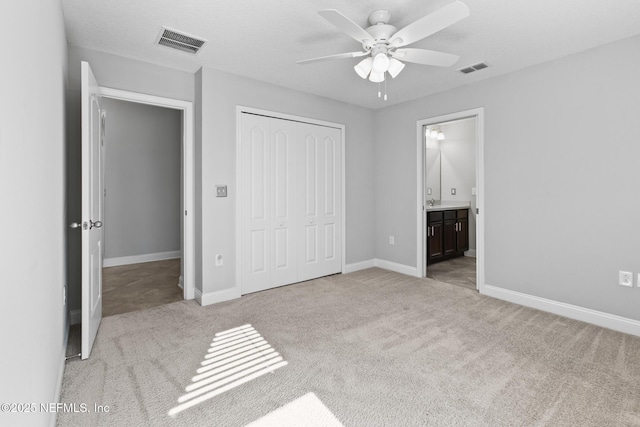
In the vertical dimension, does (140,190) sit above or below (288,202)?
above

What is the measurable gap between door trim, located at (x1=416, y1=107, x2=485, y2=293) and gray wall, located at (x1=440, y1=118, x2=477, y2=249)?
2006 mm

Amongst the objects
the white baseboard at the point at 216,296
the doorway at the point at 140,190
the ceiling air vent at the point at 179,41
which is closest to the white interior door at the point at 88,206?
the ceiling air vent at the point at 179,41

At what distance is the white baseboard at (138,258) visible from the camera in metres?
5.21

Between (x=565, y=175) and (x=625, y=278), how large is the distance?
999 millimetres

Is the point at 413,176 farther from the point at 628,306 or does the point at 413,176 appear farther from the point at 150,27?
the point at 150,27

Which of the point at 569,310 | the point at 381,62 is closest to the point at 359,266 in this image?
the point at 569,310

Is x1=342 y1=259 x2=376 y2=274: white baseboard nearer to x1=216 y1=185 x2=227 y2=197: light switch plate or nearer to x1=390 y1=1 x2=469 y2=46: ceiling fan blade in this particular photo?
x1=216 y1=185 x2=227 y2=197: light switch plate

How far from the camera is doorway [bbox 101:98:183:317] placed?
522 centimetres

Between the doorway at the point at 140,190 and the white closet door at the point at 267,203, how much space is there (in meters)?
1.63

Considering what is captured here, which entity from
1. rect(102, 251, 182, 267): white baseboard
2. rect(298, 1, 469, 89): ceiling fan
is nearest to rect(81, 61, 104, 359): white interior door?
rect(298, 1, 469, 89): ceiling fan

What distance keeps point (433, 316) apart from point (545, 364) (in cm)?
98

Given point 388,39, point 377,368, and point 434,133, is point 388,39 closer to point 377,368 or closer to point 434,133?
point 377,368

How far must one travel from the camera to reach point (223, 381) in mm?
2020

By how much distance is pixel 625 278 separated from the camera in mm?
2744
